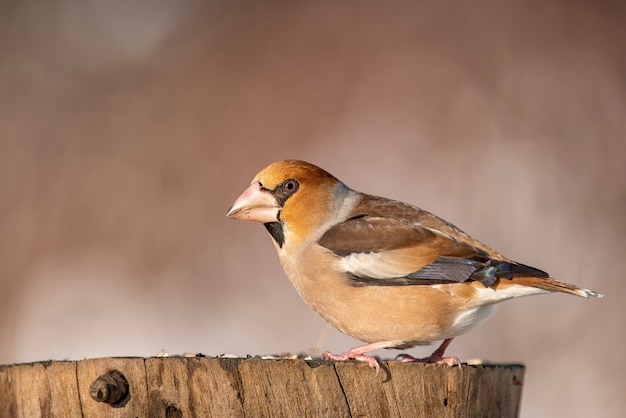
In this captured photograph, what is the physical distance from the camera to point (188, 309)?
27.1ft

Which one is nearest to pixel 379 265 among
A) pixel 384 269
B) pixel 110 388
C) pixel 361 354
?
pixel 384 269

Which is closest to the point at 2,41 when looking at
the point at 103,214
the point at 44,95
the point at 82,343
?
the point at 44,95

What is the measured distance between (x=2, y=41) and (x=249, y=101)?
108 inches

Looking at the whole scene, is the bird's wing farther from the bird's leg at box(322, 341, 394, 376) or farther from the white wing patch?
the bird's leg at box(322, 341, 394, 376)

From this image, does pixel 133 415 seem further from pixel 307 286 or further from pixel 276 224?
pixel 276 224

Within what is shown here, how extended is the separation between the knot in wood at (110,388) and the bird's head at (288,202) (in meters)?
1.64

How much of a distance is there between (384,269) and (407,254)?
0.15 meters

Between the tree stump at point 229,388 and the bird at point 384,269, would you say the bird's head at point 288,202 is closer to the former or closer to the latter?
the bird at point 384,269

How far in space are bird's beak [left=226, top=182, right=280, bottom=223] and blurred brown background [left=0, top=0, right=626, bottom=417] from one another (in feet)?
10.9

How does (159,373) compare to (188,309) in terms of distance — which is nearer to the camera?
(159,373)

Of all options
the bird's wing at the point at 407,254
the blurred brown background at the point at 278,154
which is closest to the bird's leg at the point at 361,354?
the bird's wing at the point at 407,254

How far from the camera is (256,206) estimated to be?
4.85 m

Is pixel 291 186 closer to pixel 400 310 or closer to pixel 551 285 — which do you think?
pixel 400 310

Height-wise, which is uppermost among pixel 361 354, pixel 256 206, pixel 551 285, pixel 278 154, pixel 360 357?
pixel 278 154
